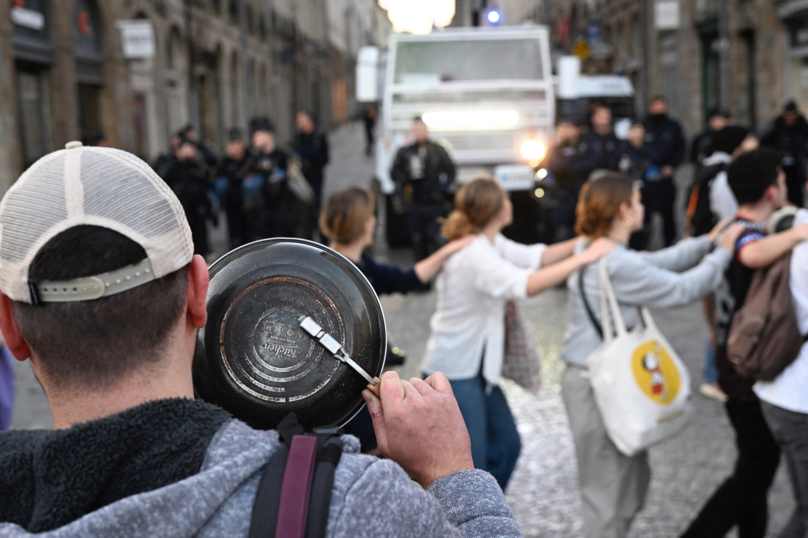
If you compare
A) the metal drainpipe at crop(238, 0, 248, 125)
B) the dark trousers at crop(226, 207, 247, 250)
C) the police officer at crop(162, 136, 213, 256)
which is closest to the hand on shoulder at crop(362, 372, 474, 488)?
the police officer at crop(162, 136, 213, 256)

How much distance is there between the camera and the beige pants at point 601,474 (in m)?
3.30

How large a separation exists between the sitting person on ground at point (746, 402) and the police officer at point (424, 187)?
6.51 m

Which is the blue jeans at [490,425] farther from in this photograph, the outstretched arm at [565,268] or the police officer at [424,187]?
the police officer at [424,187]

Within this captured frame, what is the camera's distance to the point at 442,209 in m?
9.82

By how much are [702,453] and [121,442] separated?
4095 mm

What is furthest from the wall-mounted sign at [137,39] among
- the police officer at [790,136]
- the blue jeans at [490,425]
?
the blue jeans at [490,425]

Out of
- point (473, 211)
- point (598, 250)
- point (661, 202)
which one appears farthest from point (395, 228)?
point (598, 250)

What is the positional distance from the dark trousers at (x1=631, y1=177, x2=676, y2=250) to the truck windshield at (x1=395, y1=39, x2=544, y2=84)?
7.60ft

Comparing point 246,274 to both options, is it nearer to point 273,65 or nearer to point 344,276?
point 344,276

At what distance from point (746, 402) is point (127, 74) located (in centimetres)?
1673

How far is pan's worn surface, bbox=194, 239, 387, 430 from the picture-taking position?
1.38 m

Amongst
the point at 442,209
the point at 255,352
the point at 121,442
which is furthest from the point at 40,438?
the point at 442,209

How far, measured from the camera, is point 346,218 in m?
3.58

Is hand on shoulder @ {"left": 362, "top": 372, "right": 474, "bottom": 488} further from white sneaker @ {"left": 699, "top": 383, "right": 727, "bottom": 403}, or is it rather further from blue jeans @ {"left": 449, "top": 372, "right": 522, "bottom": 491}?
white sneaker @ {"left": 699, "top": 383, "right": 727, "bottom": 403}
